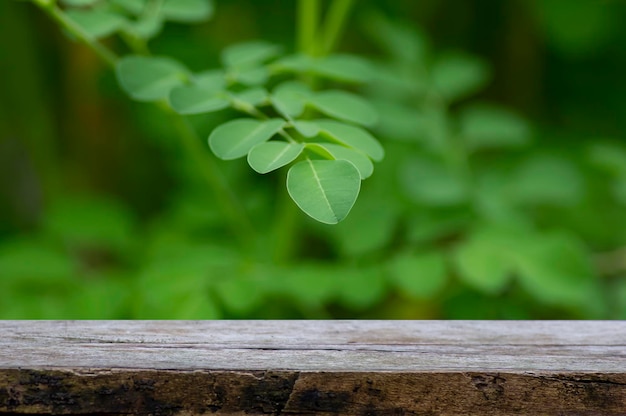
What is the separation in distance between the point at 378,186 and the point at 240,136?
0.91 meters

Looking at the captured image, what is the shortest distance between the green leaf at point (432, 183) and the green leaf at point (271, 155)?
72 centimetres

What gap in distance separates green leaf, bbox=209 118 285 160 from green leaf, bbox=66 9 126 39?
351mm

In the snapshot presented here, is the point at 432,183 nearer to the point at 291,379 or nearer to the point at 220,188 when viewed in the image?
the point at 220,188

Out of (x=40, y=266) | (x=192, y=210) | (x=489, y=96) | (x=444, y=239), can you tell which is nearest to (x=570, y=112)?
(x=489, y=96)

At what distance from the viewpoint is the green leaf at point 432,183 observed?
1399mm

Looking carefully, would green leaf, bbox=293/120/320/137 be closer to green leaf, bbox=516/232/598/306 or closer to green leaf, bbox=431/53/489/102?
green leaf, bbox=516/232/598/306

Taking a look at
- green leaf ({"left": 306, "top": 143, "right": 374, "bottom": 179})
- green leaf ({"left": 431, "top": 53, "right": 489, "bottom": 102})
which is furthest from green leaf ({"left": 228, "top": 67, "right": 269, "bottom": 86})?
green leaf ({"left": 431, "top": 53, "right": 489, "bottom": 102})

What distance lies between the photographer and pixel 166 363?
1.79 ft

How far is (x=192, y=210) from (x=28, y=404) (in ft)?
3.51

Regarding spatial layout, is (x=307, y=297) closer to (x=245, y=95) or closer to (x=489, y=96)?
(x=245, y=95)

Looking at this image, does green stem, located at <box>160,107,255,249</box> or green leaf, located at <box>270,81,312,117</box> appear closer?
green leaf, located at <box>270,81,312,117</box>

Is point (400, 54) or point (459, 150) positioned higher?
point (400, 54)

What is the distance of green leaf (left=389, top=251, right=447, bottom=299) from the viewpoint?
1.24 meters

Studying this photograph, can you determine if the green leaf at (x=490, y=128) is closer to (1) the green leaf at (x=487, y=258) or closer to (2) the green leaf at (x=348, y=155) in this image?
(1) the green leaf at (x=487, y=258)
